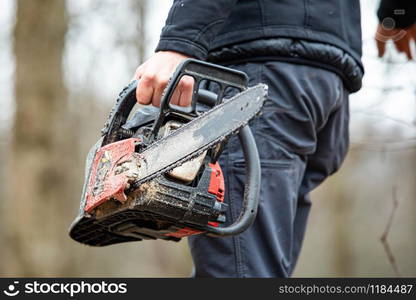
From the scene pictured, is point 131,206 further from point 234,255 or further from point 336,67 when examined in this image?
point 336,67

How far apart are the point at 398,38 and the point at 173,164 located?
136 centimetres

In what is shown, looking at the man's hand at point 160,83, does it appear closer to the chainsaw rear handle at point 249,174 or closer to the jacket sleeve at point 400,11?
the chainsaw rear handle at point 249,174

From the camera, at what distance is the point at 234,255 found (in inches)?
66.6

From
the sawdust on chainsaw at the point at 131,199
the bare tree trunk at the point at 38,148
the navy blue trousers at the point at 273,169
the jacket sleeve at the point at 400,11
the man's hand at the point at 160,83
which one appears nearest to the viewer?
the sawdust on chainsaw at the point at 131,199

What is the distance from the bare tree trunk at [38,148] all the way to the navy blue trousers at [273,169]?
156 inches

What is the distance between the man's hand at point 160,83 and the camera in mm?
1532

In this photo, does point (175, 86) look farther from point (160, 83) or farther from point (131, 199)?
point (131, 199)

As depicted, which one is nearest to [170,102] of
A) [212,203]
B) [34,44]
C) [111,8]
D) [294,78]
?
[212,203]

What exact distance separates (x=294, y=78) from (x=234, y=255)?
1.76ft

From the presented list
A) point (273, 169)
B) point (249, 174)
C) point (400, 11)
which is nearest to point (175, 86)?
point (249, 174)

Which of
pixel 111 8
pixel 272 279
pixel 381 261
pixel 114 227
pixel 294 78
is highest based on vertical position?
pixel 294 78

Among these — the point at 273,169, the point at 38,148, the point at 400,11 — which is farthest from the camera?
the point at 38,148

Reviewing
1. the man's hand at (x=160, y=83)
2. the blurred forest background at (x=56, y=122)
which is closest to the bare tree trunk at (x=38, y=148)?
the blurred forest background at (x=56, y=122)

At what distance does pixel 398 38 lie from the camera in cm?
239
